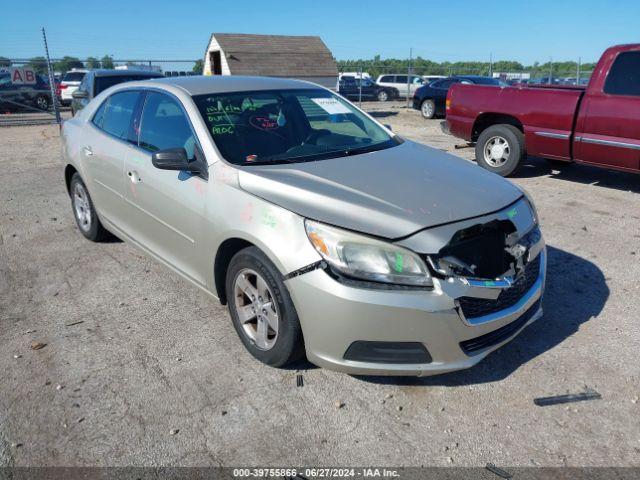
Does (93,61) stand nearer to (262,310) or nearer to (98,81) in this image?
(98,81)

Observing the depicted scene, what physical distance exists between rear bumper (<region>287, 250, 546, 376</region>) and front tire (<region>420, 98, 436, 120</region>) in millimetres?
16915

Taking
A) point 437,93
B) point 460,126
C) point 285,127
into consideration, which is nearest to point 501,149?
point 460,126

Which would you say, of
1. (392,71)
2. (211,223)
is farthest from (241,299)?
(392,71)

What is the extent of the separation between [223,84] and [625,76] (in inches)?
214

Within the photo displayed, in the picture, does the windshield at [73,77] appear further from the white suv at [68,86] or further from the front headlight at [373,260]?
the front headlight at [373,260]

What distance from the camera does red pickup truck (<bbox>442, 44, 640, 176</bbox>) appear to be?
21.8ft

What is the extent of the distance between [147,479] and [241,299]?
117 centimetres

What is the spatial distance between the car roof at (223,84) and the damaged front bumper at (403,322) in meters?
1.89

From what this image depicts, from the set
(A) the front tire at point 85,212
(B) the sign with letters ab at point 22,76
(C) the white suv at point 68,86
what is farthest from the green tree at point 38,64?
(A) the front tire at point 85,212

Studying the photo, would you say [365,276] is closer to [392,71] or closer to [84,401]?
[84,401]

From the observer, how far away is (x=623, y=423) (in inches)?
107

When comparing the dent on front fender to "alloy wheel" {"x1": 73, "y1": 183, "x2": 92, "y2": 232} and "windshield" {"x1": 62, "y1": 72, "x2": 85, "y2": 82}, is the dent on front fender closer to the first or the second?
"alloy wheel" {"x1": 73, "y1": 183, "x2": 92, "y2": 232}

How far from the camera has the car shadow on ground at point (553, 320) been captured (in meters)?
3.10

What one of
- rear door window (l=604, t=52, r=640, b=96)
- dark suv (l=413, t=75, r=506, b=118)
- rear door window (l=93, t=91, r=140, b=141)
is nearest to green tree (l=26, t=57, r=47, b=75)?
dark suv (l=413, t=75, r=506, b=118)
